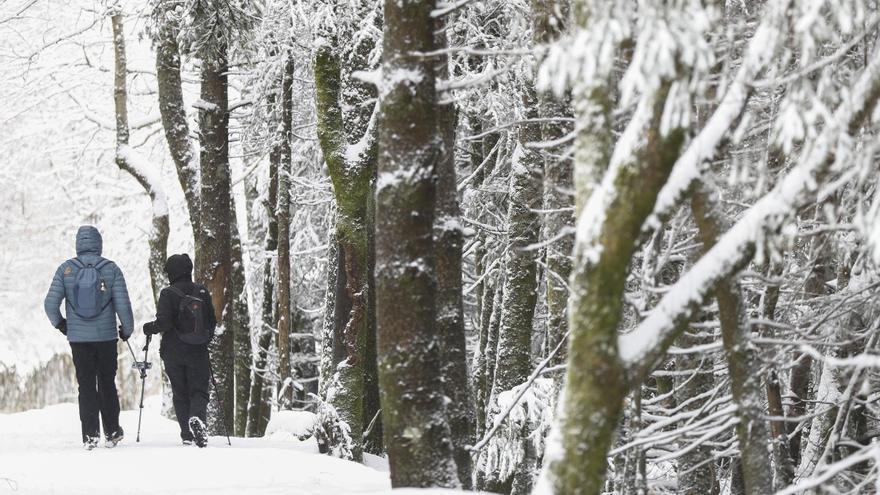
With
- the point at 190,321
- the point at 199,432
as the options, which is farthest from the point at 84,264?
the point at 199,432

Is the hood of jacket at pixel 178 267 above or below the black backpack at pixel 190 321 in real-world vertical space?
above

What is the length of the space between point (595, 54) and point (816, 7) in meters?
0.79

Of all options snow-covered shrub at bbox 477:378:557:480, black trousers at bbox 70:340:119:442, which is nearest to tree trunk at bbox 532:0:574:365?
snow-covered shrub at bbox 477:378:557:480

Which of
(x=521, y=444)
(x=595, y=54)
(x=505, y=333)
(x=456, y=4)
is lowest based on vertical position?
(x=521, y=444)

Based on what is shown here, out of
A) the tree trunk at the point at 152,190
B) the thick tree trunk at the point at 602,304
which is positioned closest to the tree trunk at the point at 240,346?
the tree trunk at the point at 152,190

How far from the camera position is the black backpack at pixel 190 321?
9523mm

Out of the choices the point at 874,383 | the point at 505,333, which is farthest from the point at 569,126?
the point at 874,383

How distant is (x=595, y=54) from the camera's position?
3732mm

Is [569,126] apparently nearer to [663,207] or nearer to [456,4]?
[456,4]

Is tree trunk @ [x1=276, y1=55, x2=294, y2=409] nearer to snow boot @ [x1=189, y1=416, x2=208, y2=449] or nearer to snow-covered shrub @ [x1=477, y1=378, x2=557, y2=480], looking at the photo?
snow boot @ [x1=189, y1=416, x2=208, y2=449]

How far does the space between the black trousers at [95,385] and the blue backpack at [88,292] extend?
283 mm

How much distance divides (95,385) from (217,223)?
3284 millimetres

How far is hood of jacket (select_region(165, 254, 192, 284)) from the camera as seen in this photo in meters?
9.69

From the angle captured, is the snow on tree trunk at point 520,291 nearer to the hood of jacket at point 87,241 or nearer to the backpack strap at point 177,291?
the backpack strap at point 177,291
